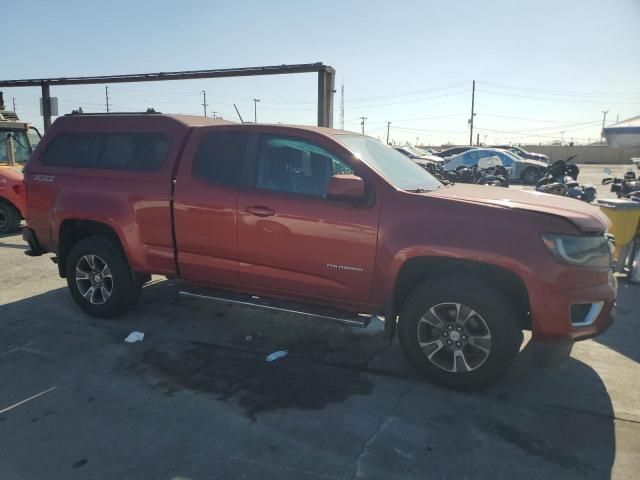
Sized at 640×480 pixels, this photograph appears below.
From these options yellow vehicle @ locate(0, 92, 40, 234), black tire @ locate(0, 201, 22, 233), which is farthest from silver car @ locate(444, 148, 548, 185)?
black tire @ locate(0, 201, 22, 233)

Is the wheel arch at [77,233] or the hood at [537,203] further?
the wheel arch at [77,233]

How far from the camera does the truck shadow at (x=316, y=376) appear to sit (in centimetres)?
305

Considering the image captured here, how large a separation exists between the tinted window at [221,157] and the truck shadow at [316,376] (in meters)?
1.52

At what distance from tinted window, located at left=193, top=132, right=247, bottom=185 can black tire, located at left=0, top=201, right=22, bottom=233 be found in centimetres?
747

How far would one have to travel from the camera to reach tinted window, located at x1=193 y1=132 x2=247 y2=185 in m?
4.29

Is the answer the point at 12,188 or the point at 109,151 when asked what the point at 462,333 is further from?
the point at 12,188

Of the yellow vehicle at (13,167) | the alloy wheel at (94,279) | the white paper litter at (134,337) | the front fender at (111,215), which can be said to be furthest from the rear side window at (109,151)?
the yellow vehicle at (13,167)

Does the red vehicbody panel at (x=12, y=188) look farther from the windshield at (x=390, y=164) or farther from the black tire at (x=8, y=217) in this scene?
the windshield at (x=390, y=164)

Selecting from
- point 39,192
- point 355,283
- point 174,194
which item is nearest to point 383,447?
point 355,283

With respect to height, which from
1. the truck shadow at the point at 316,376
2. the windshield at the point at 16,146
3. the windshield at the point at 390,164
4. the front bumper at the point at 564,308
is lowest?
the truck shadow at the point at 316,376

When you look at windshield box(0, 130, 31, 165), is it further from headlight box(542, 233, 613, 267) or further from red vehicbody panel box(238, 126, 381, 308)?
headlight box(542, 233, 613, 267)

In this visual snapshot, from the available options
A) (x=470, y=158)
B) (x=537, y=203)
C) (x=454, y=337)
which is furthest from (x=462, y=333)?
(x=470, y=158)

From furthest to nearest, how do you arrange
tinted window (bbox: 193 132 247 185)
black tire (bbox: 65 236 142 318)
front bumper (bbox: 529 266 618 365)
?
black tire (bbox: 65 236 142 318)
tinted window (bbox: 193 132 247 185)
front bumper (bbox: 529 266 618 365)

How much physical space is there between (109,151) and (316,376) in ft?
10.1
